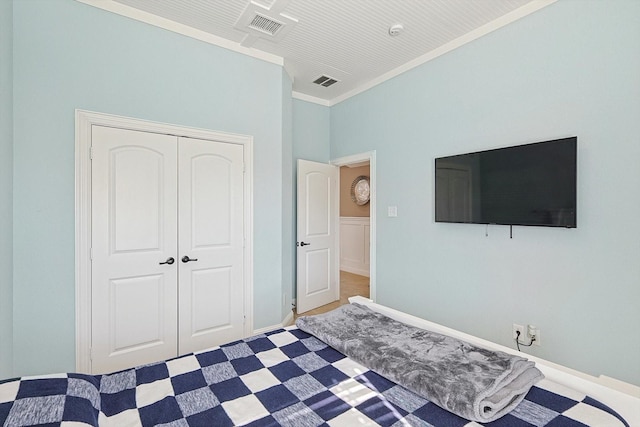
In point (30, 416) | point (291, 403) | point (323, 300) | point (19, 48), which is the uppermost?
point (19, 48)

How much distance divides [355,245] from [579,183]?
4.37 metres

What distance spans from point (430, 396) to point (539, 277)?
1.65 meters

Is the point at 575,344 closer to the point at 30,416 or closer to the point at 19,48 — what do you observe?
the point at 30,416

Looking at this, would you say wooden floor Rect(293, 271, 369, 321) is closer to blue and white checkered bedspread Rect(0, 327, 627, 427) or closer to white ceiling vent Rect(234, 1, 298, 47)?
blue and white checkered bedspread Rect(0, 327, 627, 427)

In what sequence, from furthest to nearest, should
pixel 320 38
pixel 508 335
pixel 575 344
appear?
pixel 320 38, pixel 508 335, pixel 575 344

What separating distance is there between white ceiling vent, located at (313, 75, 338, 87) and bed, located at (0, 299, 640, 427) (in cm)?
315

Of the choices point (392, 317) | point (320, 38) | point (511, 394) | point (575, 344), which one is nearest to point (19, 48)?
point (320, 38)

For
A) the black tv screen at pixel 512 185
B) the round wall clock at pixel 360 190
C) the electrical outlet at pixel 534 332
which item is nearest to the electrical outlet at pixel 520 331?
the electrical outlet at pixel 534 332

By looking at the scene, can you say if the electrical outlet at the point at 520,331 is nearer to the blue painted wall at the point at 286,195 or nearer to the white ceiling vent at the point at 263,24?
the blue painted wall at the point at 286,195

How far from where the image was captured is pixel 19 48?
2.02 meters

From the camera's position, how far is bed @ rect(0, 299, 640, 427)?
38.5 inches

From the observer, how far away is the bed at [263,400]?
0.98 m

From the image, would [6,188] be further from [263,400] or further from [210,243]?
[263,400]

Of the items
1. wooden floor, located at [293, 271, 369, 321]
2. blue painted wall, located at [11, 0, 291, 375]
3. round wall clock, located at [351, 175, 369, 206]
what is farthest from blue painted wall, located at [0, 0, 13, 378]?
round wall clock, located at [351, 175, 369, 206]
